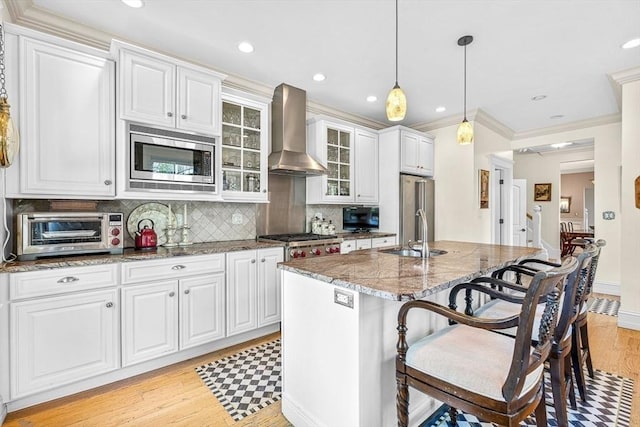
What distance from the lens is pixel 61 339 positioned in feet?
6.38

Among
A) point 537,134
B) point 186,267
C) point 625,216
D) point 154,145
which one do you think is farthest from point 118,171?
point 537,134

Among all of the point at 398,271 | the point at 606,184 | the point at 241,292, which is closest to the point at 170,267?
the point at 241,292

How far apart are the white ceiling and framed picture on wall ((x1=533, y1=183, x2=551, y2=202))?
12.1 feet

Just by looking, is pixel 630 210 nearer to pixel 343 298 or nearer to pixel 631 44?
pixel 631 44

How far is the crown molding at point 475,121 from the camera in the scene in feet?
14.3

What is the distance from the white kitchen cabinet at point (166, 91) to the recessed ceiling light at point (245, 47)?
31cm

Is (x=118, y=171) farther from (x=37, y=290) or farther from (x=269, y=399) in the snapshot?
(x=269, y=399)

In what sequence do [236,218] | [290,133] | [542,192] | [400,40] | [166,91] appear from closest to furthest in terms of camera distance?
[166,91] → [400,40] → [236,218] → [290,133] → [542,192]

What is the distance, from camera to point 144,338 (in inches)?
88.5

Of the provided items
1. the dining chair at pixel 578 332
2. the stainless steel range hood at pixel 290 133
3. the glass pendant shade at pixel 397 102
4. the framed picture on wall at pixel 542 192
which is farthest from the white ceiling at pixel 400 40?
the framed picture on wall at pixel 542 192

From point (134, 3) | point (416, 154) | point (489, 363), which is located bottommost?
point (489, 363)

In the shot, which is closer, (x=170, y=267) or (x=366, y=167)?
(x=170, y=267)

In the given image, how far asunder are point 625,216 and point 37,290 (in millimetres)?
5296

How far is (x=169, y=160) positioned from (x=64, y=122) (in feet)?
2.32
